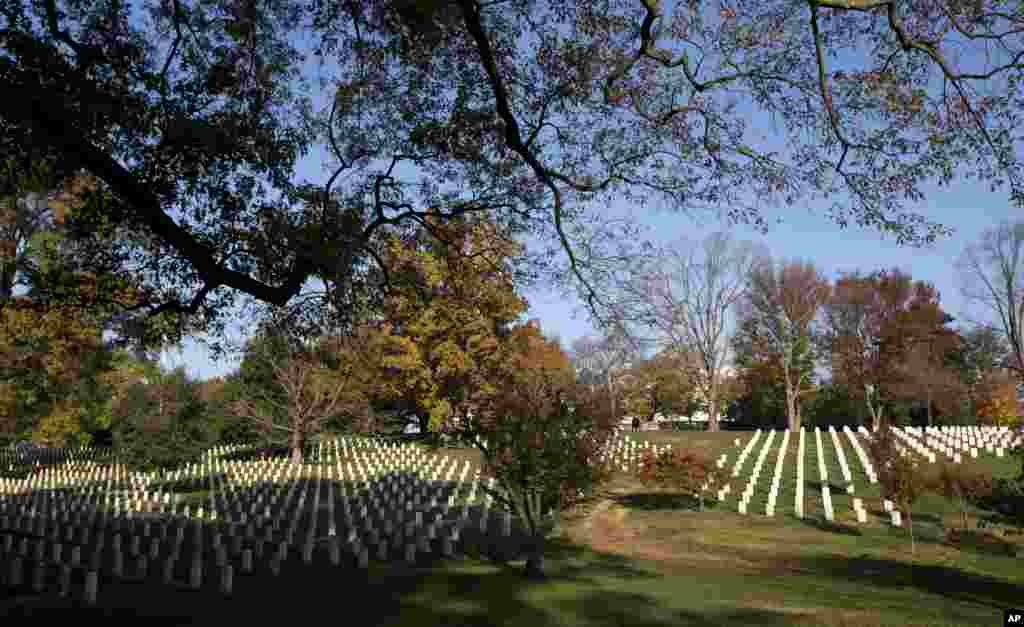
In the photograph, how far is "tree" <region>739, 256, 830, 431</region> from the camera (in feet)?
187

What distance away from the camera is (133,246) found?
10.8m

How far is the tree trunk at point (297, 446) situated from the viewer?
1434 inches

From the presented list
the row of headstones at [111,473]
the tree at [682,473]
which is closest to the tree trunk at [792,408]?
the row of headstones at [111,473]

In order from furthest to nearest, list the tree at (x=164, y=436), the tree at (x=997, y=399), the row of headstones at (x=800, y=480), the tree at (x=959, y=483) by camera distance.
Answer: the tree at (x=997, y=399) < the tree at (x=164, y=436) < the row of headstones at (x=800, y=480) < the tree at (x=959, y=483)

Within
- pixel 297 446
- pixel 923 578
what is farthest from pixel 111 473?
pixel 923 578

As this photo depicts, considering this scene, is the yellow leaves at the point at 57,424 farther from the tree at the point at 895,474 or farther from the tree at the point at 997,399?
the tree at the point at 997,399

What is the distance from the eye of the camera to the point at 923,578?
540 inches

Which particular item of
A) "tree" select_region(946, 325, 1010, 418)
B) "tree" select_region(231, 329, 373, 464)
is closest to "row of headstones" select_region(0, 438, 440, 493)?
"tree" select_region(231, 329, 373, 464)

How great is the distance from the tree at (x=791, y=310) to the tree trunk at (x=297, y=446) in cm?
3741

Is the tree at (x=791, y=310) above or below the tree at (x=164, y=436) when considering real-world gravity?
above

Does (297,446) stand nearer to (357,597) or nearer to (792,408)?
(357,597)

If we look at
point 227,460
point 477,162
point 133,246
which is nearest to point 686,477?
point 477,162

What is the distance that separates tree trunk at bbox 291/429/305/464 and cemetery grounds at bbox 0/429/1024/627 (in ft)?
27.2

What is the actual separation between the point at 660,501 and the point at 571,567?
1145 centimetres
